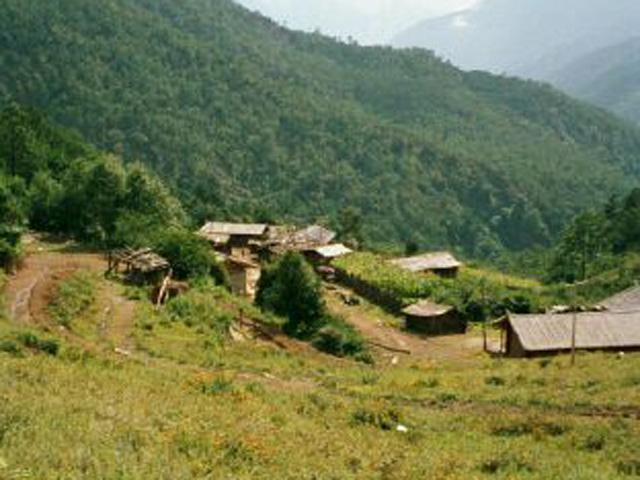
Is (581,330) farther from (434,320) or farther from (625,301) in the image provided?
(434,320)

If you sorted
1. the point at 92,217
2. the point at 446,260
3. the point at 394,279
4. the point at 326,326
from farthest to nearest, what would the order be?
1. the point at 446,260
2. the point at 394,279
3. the point at 92,217
4. the point at 326,326

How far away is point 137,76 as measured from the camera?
19750 centimetres

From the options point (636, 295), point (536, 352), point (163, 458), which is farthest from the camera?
point (636, 295)

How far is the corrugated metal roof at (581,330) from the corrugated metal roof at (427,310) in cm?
1451

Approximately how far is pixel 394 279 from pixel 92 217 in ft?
82.7

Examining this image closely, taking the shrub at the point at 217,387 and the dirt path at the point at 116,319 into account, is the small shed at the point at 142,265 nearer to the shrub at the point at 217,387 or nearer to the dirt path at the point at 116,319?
the dirt path at the point at 116,319

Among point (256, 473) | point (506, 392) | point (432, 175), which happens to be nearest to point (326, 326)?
point (506, 392)

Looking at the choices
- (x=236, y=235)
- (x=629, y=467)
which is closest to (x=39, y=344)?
(x=629, y=467)

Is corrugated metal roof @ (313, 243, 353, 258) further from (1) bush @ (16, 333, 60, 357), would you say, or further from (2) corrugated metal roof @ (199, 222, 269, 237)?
(1) bush @ (16, 333, 60, 357)

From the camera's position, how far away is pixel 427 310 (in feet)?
193

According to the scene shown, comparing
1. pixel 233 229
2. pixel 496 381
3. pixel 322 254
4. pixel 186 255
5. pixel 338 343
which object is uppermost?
pixel 186 255

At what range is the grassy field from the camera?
14.4 m

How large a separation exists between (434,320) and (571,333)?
17.2 metres

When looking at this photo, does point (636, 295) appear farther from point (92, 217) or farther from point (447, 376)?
point (92, 217)
